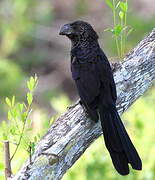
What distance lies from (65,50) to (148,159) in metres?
6.31

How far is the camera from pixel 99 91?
3055mm

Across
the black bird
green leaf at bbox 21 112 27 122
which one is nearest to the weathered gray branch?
the black bird

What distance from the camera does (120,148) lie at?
109 inches

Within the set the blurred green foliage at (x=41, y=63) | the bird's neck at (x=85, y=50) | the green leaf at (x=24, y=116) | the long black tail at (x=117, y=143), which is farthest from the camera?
the blurred green foliage at (x=41, y=63)

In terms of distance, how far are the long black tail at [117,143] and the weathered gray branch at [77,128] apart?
52 mm

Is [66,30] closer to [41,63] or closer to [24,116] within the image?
[24,116]

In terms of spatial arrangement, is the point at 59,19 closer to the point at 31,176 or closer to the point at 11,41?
the point at 11,41

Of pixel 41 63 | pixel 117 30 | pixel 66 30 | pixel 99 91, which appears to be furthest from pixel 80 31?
pixel 41 63

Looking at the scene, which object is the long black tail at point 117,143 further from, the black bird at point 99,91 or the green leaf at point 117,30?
the green leaf at point 117,30

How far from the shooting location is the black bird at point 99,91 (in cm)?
272

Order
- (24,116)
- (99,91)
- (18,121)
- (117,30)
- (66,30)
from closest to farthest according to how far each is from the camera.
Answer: (24,116) < (18,121) < (117,30) < (99,91) < (66,30)

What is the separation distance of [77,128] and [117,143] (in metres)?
0.25

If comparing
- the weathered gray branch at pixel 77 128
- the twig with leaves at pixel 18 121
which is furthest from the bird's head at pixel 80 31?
the twig with leaves at pixel 18 121

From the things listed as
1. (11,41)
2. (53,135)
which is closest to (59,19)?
(11,41)
